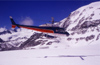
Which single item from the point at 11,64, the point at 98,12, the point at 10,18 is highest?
the point at 98,12

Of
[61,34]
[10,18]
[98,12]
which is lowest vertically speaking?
[61,34]

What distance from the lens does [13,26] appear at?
1080 inches

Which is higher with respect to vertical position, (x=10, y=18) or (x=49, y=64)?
(x=10, y=18)

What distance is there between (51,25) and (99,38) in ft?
303

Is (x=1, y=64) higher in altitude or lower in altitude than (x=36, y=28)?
lower

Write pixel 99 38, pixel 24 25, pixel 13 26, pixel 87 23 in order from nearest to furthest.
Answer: pixel 24 25, pixel 13 26, pixel 99 38, pixel 87 23

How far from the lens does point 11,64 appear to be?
30.2 ft

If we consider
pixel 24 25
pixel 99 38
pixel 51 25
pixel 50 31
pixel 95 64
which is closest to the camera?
pixel 95 64

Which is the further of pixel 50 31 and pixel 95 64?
pixel 50 31

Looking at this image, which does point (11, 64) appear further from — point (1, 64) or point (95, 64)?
point (95, 64)

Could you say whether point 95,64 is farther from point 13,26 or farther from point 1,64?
point 13,26

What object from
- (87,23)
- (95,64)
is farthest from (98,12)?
(95,64)

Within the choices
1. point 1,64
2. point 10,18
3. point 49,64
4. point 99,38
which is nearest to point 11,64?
point 1,64

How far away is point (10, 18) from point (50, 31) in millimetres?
14212
